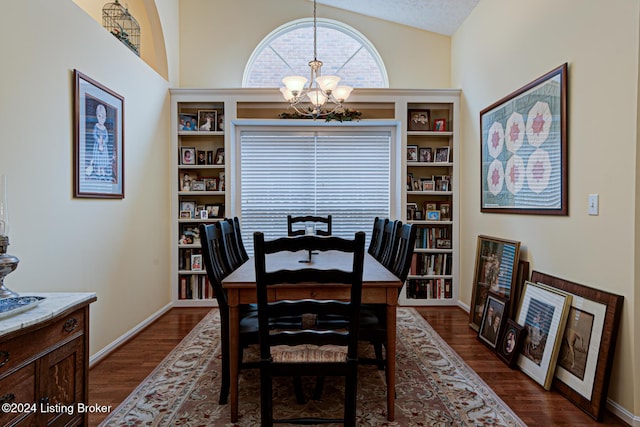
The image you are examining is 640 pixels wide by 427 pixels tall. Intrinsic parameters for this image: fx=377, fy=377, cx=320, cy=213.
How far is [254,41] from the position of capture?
4.72 metres

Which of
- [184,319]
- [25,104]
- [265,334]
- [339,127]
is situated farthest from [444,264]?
[25,104]

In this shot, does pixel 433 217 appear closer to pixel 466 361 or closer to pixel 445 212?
pixel 445 212

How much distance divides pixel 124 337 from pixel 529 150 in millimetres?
3640

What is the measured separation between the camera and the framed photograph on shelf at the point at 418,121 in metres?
4.55

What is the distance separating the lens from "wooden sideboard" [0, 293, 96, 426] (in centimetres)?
133

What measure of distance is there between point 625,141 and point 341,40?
Result: 3.64 metres

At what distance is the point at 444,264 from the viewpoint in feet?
14.8

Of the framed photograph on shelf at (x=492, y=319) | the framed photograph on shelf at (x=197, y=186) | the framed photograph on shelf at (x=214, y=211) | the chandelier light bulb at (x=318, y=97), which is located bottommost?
the framed photograph on shelf at (x=492, y=319)

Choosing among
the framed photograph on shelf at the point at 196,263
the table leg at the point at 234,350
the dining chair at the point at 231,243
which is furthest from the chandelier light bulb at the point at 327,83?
the framed photograph on shelf at the point at 196,263

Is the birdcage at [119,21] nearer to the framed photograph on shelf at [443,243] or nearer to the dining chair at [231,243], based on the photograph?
the dining chair at [231,243]

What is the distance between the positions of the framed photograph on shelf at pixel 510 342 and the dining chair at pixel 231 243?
2091 mm

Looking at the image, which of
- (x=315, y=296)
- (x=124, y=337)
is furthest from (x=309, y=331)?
(x=124, y=337)

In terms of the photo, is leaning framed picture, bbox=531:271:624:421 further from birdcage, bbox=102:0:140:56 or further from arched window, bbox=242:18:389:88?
birdcage, bbox=102:0:140:56

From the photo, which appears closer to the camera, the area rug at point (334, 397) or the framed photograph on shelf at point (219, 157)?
the area rug at point (334, 397)
